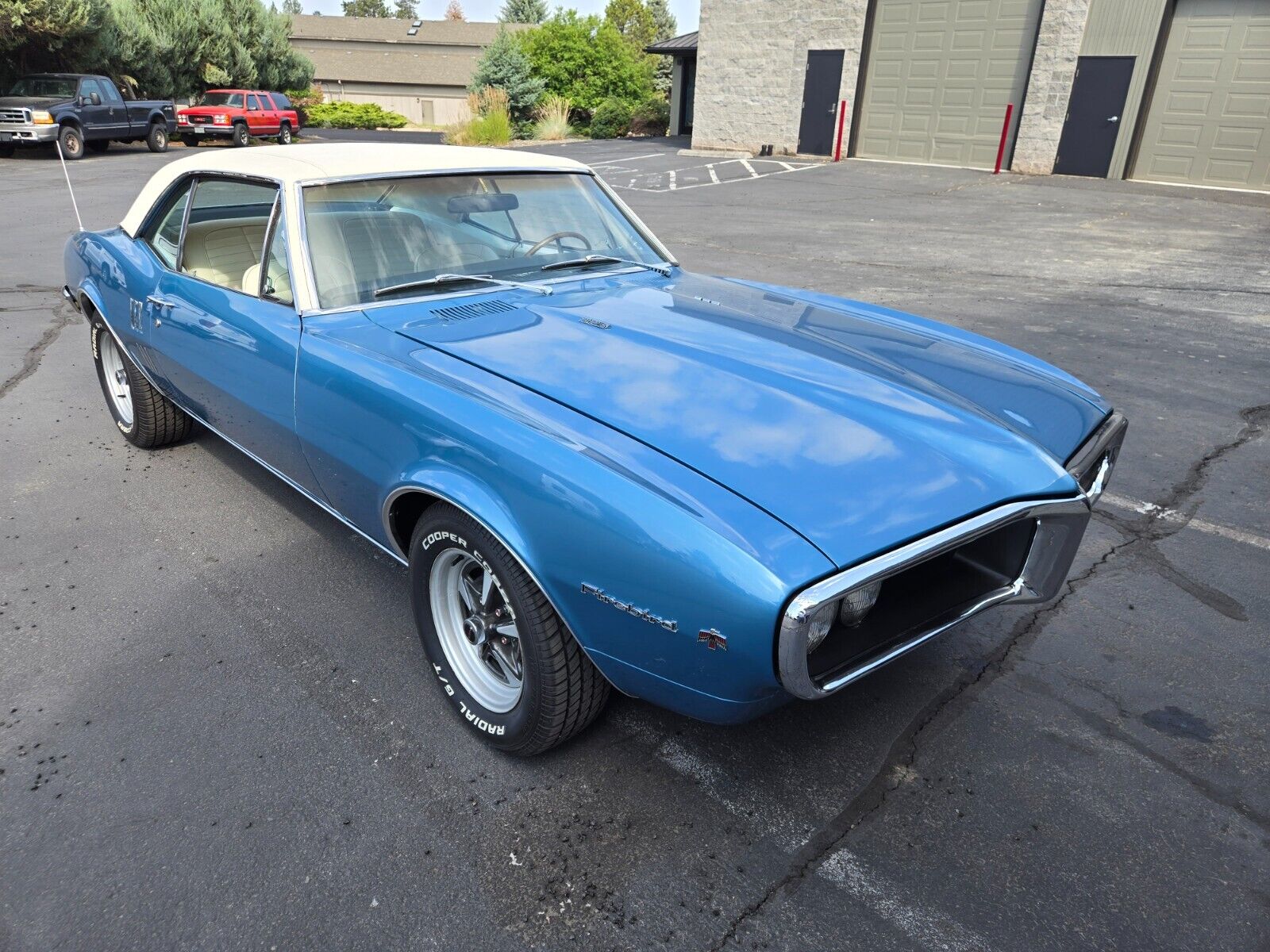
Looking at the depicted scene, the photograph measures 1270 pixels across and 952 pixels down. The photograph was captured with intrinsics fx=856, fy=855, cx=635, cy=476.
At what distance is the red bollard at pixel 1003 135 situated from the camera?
56.4ft

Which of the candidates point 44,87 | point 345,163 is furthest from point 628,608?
point 44,87

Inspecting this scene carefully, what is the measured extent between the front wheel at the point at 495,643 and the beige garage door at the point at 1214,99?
1808cm

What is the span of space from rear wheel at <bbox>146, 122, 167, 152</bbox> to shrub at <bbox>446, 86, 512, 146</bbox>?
730 centimetres

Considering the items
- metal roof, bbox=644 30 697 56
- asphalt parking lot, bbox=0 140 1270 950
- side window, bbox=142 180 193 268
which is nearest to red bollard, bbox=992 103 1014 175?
metal roof, bbox=644 30 697 56

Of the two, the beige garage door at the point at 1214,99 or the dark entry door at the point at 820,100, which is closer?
the beige garage door at the point at 1214,99

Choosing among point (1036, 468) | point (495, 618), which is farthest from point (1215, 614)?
point (495, 618)

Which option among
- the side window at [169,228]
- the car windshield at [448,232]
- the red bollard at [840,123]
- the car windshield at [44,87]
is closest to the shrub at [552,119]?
the red bollard at [840,123]

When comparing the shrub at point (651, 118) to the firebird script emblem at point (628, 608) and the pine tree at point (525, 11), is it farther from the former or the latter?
the pine tree at point (525, 11)

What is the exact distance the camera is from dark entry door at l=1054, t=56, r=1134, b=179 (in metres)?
16.1

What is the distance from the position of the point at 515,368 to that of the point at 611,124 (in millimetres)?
28237

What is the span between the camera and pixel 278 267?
299 cm

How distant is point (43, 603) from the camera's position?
10.2 ft

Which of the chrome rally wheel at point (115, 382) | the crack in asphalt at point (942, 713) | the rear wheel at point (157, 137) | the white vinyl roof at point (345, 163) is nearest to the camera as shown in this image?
the crack in asphalt at point (942, 713)

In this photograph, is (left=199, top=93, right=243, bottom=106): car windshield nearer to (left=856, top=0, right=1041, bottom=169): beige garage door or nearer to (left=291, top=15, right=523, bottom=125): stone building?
(left=856, top=0, right=1041, bottom=169): beige garage door
